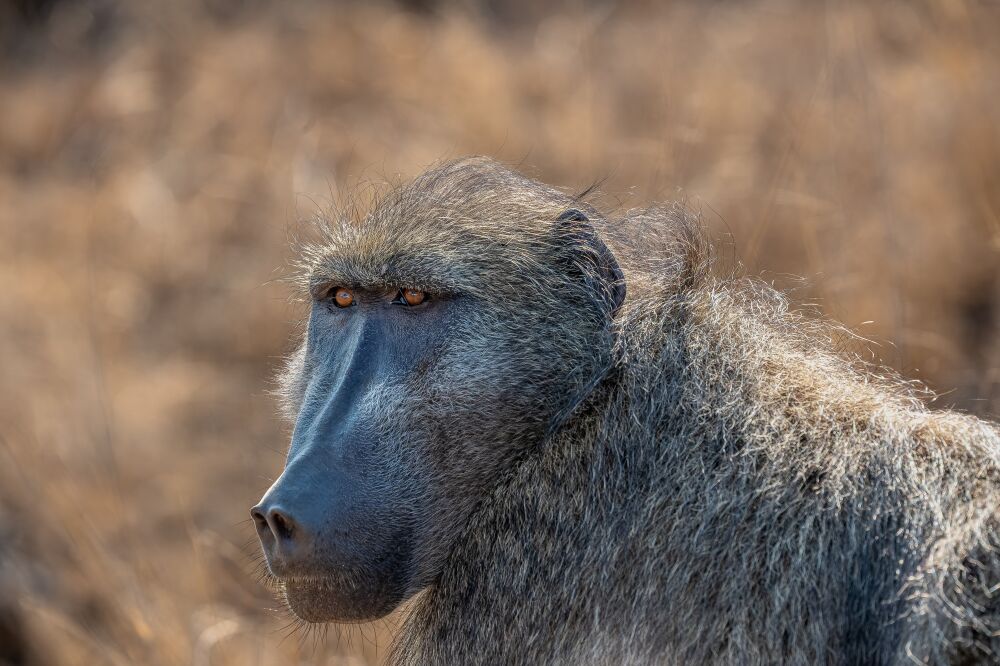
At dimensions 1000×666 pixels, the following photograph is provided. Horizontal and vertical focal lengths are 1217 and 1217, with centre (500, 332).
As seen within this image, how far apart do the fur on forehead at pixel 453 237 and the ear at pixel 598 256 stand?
4 centimetres

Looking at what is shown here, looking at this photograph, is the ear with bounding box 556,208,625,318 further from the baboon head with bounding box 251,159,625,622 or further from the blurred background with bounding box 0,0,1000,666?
the blurred background with bounding box 0,0,1000,666

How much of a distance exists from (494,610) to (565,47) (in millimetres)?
7164

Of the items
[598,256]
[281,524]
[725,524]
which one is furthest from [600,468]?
[281,524]

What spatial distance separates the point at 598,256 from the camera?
2742 millimetres

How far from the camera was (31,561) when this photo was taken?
566 cm

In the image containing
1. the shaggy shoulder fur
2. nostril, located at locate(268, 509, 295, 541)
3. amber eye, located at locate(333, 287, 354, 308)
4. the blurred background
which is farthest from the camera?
the blurred background

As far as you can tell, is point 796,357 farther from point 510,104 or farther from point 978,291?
point 510,104

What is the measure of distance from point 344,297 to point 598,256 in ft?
1.95

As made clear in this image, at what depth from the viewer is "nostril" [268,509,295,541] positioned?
2.31 meters

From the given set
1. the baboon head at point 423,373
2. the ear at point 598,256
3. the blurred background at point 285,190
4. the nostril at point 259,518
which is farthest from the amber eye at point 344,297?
the blurred background at point 285,190

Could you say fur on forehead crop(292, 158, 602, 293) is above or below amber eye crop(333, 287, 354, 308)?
above

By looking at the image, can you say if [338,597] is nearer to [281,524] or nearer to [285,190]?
[281,524]

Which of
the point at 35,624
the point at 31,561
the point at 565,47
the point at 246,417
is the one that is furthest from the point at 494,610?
the point at 565,47

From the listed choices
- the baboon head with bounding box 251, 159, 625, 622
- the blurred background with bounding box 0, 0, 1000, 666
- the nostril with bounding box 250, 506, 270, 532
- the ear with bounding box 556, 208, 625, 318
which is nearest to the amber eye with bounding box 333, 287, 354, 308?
the baboon head with bounding box 251, 159, 625, 622
